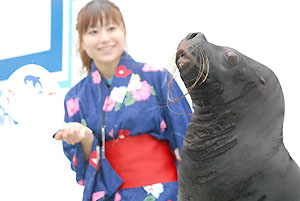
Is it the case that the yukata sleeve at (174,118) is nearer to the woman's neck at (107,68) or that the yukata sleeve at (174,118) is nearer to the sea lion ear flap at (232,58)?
the woman's neck at (107,68)

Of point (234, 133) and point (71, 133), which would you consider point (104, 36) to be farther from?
point (234, 133)

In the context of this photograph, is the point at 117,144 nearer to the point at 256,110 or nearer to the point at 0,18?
the point at 256,110

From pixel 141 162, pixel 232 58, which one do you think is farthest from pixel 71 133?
pixel 232 58

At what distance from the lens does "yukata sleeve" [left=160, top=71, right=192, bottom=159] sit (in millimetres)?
1119

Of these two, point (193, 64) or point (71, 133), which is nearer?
point (193, 64)

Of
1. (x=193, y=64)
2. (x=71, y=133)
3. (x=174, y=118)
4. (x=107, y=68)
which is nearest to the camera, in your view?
(x=193, y=64)

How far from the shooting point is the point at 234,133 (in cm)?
58

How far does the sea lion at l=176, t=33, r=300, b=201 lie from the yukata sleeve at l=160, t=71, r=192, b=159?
52 centimetres

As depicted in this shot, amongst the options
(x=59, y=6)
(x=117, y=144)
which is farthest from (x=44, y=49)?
(x=117, y=144)

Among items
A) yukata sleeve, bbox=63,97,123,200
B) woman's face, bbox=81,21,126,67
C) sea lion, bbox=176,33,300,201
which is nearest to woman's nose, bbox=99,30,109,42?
woman's face, bbox=81,21,126,67

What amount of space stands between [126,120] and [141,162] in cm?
13

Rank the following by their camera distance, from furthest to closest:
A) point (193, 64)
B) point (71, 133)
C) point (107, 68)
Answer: point (107, 68) < point (71, 133) < point (193, 64)

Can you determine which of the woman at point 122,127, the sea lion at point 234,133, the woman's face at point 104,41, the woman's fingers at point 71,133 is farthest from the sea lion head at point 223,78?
the woman's face at point 104,41

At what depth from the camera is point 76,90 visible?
129 centimetres
